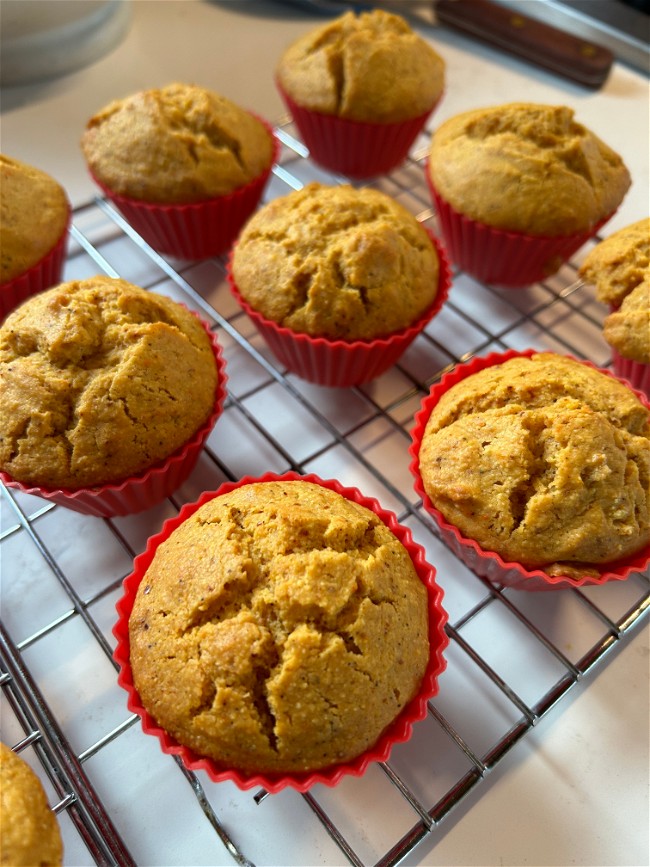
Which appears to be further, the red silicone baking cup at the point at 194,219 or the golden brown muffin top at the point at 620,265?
the red silicone baking cup at the point at 194,219

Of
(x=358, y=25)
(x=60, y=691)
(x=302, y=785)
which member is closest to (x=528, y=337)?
(x=358, y=25)

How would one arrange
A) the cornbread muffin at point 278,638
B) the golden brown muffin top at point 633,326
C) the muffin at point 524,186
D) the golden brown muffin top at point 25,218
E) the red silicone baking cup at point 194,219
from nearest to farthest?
the cornbread muffin at point 278,638 → the golden brown muffin top at point 633,326 → the golden brown muffin top at point 25,218 → the muffin at point 524,186 → the red silicone baking cup at point 194,219

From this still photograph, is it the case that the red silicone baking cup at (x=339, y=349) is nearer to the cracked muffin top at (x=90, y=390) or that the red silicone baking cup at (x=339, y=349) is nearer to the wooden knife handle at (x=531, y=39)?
the cracked muffin top at (x=90, y=390)

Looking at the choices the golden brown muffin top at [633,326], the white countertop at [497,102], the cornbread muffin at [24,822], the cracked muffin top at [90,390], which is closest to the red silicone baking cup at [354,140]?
the white countertop at [497,102]

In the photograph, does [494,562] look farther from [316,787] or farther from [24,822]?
[24,822]

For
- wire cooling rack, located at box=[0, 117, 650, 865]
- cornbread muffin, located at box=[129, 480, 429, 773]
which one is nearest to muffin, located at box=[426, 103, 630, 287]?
wire cooling rack, located at box=[0, 117, 650, 865]

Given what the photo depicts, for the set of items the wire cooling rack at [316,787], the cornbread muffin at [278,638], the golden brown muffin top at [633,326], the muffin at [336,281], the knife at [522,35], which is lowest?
the wire cooling rack at [316,787]

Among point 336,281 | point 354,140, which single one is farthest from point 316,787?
point 354,140

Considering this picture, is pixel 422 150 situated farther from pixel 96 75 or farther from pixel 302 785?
pixel 302 785
